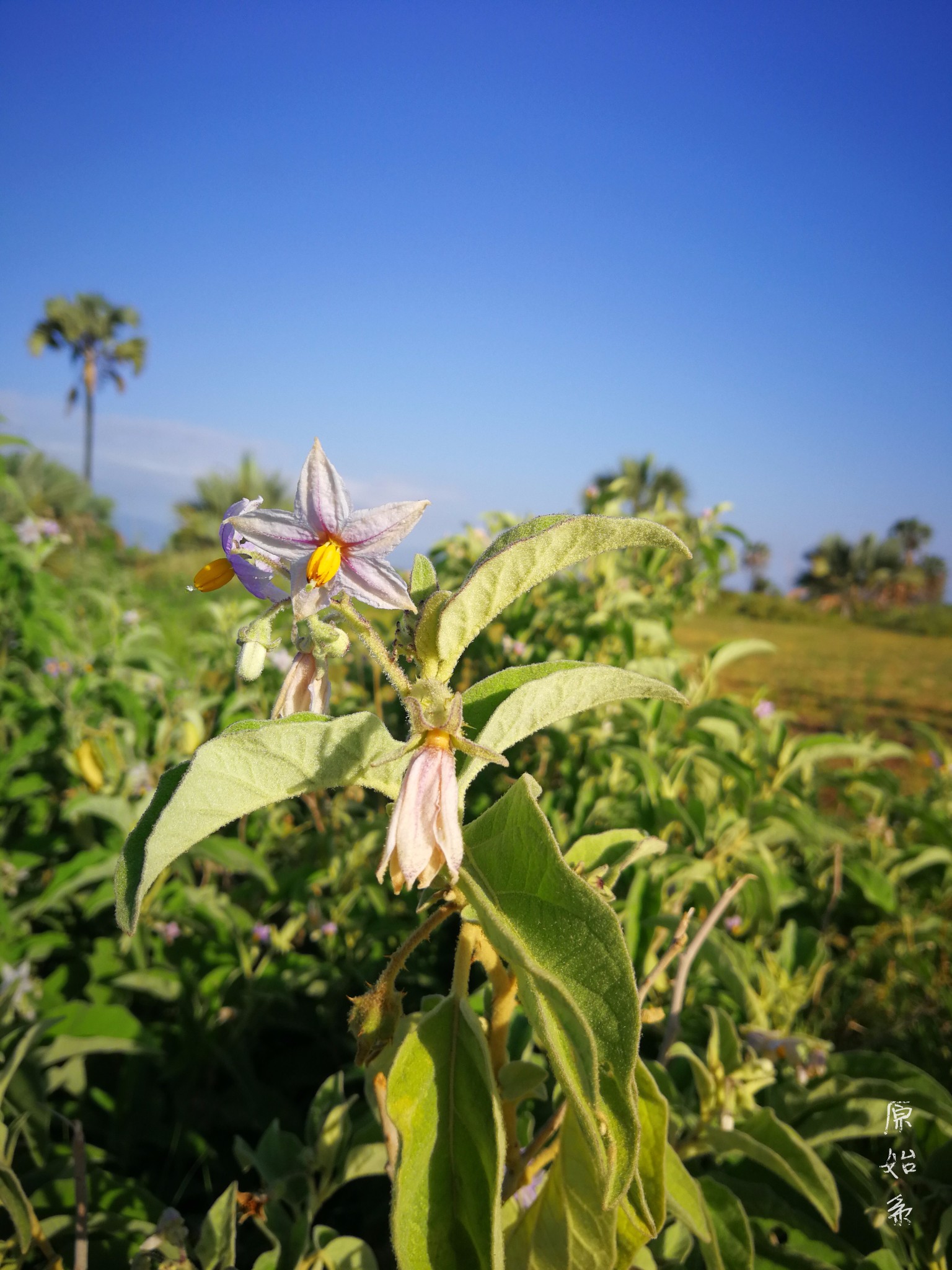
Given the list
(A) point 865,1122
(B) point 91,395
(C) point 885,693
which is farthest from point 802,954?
(B) point 91,395

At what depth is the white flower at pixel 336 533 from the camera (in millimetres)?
668

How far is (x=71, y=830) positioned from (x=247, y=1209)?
1709mm

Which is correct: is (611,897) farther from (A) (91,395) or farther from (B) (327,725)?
(A) (91,395)

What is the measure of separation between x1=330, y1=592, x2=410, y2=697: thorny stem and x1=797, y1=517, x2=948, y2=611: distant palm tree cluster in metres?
29.7

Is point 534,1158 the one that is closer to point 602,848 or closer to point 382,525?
point 602,848

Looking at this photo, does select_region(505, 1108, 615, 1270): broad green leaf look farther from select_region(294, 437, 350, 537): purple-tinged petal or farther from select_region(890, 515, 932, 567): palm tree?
select_region(890, 515, 932, 567): palm tree

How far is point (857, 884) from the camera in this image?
2.60 meters

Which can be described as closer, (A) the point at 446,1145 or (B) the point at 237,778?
(B) the point at 237,778

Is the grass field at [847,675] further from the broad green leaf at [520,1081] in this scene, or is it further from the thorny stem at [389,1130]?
the thorny stem at [389,1130]

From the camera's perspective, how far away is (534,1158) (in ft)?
2.87

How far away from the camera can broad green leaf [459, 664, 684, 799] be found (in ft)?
1.99

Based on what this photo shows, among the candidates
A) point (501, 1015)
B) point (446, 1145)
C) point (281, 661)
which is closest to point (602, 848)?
point (501, 1015)

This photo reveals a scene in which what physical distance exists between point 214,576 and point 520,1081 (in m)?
0.61

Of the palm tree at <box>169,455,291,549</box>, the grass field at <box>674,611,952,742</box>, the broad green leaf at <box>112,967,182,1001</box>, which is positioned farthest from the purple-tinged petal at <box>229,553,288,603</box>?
the palm tree at <box>169,455,291,549</box>
